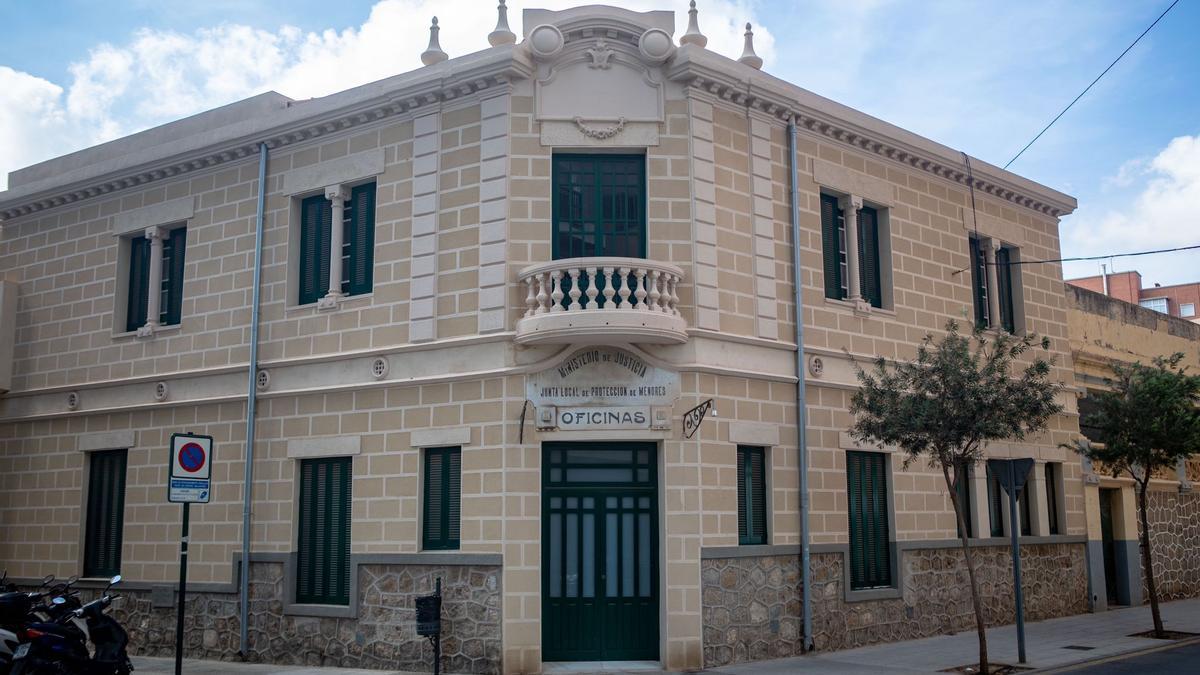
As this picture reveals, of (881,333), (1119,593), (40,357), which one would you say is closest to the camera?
(881,333)

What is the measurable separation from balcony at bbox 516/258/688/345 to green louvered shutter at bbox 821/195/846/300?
155 inches

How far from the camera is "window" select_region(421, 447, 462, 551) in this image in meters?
15.4

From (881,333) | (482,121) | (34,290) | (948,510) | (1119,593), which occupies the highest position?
(482,121)

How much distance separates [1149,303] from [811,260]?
1721 inches

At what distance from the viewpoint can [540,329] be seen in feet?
48.0

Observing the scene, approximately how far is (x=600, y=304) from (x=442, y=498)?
11.8 ft

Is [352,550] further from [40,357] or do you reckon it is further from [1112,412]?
[1112,412]

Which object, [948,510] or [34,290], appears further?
[34,290]

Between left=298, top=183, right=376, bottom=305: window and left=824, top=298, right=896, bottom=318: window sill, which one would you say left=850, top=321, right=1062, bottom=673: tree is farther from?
left=298, top=183, right=376, bottom=305: window

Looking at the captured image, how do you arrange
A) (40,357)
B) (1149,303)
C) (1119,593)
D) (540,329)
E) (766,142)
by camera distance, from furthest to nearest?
(1149,303), (1119,593), (40,357), (766,142), (540,329)

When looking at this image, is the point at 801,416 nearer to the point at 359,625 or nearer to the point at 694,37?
the point at 694,37

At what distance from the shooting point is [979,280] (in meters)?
21.2

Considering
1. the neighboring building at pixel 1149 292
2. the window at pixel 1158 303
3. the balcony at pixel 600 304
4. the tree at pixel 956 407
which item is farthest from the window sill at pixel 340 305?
the window at pixel 1158 303

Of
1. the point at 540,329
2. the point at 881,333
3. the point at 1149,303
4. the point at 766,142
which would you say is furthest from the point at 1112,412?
the point at 1149,303
